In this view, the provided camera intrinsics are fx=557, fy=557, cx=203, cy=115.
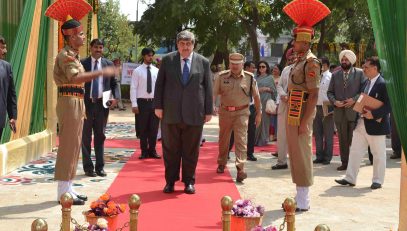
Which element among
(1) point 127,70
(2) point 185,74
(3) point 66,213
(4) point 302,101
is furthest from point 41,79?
(1) point 127,70

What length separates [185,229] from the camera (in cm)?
512

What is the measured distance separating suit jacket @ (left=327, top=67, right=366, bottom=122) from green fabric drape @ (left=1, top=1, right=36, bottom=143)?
4.90 metres

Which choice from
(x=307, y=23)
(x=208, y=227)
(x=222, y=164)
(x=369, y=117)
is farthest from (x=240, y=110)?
(x=208, y=227)

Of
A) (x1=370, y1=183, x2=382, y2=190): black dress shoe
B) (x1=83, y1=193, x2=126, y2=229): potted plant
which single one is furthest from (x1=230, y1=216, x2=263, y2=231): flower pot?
(x1=370, y1=183, x2=382, y2=190): black dress shoe

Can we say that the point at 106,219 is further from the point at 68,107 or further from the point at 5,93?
the point at 5,93

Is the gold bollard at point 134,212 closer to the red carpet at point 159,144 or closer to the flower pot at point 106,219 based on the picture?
the flower pot at point 106,219

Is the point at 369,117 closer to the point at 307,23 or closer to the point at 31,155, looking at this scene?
the point at 307,23

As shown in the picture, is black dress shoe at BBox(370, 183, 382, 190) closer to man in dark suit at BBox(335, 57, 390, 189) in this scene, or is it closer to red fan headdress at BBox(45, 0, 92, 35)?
man in dark suit at BBox(335, 57, 390, 189)

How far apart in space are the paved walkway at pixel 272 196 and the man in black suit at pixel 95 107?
0.27 m

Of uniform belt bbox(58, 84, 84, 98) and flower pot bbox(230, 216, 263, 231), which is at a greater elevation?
uniform belt bbox(58, 84, 84, 98)

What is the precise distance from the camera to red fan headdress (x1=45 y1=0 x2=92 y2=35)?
5992 mm

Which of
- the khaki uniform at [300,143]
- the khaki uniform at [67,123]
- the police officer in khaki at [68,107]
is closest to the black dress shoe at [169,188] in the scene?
the police officer in khaki at [68,107]

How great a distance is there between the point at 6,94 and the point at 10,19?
7.18 ft

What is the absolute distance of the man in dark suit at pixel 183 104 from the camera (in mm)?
6766
